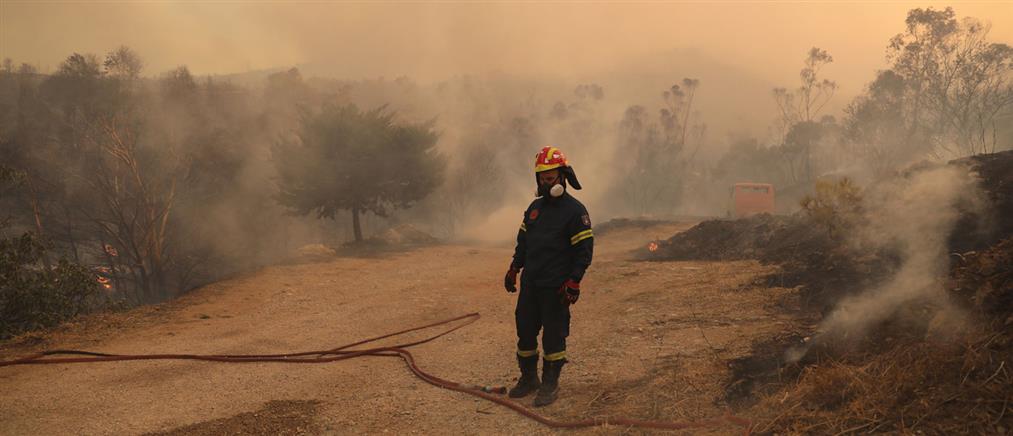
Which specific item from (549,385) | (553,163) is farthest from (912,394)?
(553,163)

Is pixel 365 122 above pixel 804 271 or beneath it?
above

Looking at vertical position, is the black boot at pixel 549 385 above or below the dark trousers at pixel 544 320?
below

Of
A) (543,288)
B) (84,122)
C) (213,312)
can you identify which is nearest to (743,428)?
(543,288)

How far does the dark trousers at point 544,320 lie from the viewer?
16.4 ft

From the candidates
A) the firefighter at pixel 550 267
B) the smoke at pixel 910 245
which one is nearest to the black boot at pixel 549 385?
the firefighter at pixel 550 267

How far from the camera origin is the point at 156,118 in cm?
3328

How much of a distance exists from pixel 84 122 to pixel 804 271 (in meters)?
33.6

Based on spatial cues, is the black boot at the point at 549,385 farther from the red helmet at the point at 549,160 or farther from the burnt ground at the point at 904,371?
the red helmet at the point at 549,160

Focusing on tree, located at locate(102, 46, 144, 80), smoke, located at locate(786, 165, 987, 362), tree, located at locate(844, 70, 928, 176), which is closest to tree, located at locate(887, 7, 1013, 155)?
tree, located at locate(844, 70, 928, 176)

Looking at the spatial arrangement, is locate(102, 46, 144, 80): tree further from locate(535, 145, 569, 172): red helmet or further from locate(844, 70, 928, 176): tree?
locate(844, 70, 928, 176): tree

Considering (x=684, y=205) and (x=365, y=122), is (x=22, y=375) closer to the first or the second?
(x=365, y=122)

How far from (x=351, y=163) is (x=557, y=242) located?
23.8 meters

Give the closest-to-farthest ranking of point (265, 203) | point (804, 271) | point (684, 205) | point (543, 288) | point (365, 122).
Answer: point (543, 288) < point (804, 271) < point (365, 122) < point (265, 203) < point (684, 205)

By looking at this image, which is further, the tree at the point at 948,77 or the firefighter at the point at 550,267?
the tree at the point at 948,77
